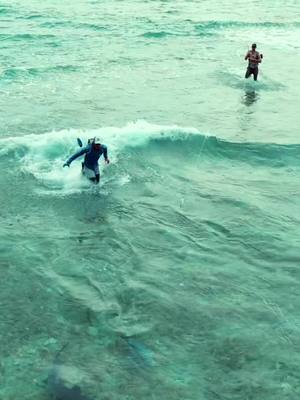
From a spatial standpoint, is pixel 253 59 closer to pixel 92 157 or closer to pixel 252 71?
pixel 252 71

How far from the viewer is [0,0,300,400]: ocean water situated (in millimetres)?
8141

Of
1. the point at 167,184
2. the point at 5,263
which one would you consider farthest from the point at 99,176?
the point at 5,263

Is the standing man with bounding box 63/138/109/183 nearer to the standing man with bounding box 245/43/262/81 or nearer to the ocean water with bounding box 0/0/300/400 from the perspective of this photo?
the ocean water with bounding box 0/0/300/400

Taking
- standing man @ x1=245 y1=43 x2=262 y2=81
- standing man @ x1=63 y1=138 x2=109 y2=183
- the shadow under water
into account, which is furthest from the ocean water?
standing man @ x1=245 y1=43 x2=262 y2=81

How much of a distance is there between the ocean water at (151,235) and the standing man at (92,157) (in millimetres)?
316

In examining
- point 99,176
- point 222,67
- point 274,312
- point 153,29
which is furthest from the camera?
point 153,29

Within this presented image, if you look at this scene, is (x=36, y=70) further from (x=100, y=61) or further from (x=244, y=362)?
(x=244, y=362)

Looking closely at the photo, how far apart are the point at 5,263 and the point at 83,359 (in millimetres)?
2926

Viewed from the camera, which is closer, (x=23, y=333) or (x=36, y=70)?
(x=23, y=333)

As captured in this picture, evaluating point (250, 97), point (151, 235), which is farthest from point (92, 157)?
point (250, 97)

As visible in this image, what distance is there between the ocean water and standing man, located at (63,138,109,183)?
1.04 ft

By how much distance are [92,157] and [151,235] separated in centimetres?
267

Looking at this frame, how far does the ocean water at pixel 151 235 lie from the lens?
814cm

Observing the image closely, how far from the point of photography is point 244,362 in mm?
8250
